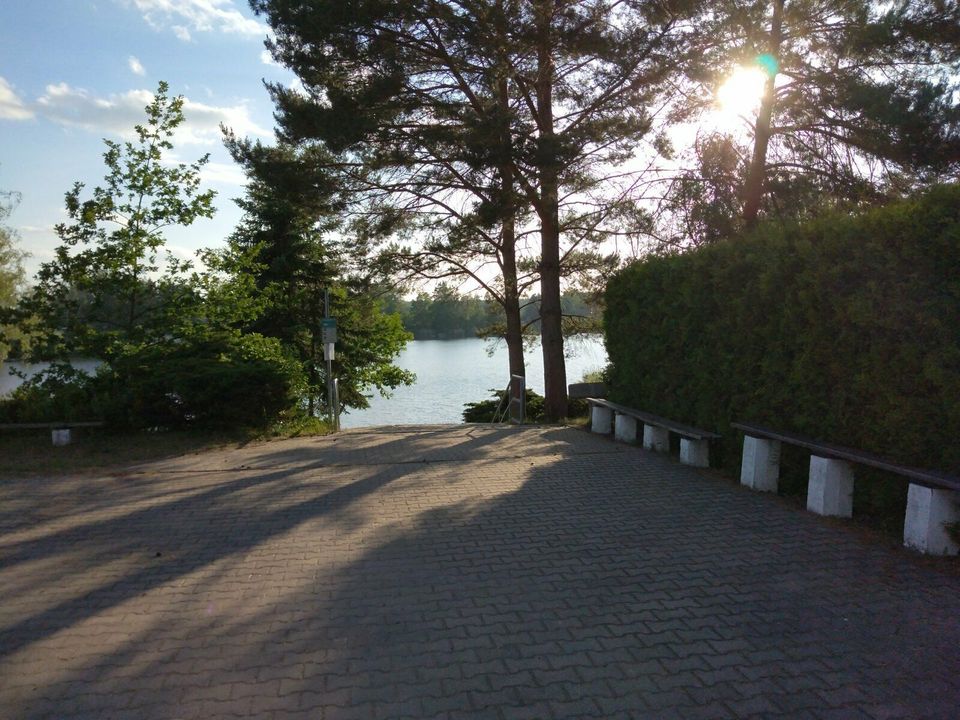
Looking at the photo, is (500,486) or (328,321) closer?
(500,486)

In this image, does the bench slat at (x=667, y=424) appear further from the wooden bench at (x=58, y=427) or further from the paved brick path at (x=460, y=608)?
the wooden bench at (x=58, y=427)

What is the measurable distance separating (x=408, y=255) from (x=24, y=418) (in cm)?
1221

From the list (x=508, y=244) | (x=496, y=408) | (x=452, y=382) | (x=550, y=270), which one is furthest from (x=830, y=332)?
(x=452, y=382)

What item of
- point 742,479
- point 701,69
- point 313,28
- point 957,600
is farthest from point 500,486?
point 313,28

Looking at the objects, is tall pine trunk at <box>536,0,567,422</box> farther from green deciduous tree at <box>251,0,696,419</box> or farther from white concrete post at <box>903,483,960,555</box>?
white concrete post at <box>903,483,960,555</box>

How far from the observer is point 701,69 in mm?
14352

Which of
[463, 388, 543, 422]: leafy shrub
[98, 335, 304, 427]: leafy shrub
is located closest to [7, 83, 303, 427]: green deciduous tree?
[98, 335, 304, 427]: leafy shrub

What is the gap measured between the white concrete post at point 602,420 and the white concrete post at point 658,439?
7.27 feet

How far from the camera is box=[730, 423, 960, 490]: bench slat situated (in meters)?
5.01

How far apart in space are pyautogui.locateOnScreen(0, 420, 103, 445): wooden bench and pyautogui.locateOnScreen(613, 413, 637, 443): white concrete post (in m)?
7.64

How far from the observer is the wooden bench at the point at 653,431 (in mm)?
8820

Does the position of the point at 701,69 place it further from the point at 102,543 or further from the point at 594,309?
the point at 102,543

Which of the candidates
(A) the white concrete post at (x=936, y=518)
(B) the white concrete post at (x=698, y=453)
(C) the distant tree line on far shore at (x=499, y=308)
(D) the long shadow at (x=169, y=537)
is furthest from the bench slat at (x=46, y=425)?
(C) the distant tree line on far shore at (x=499, y=308)

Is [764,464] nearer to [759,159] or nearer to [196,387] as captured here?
[759,159]
